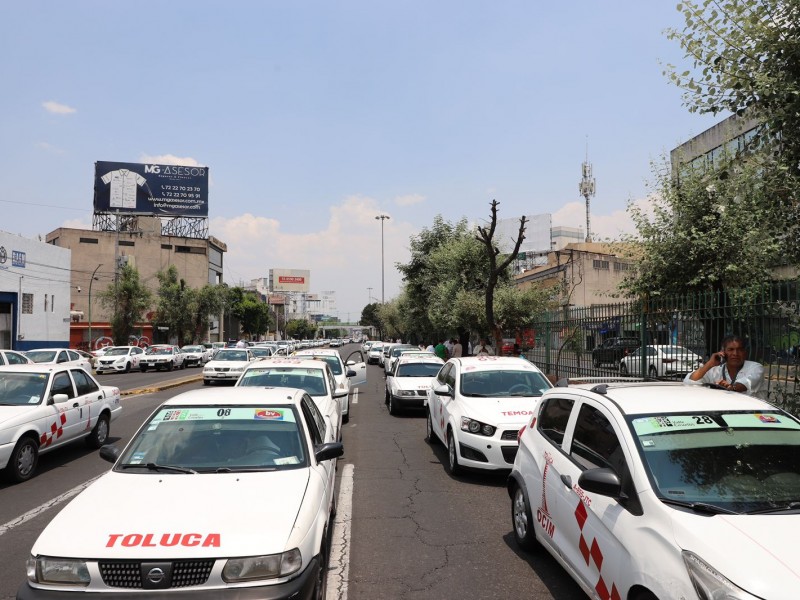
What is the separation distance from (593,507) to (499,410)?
4.36 metres

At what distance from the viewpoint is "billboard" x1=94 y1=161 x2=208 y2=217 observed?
6438 centimetres

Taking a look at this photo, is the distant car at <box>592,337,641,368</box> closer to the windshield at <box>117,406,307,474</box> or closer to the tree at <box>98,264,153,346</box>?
the windshield at <box>117,406,307,474</box>

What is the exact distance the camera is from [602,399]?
4367mm

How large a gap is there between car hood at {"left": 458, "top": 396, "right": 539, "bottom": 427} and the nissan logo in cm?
523

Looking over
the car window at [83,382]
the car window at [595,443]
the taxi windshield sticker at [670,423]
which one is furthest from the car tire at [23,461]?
the taxi windshield sticker at [670,423]

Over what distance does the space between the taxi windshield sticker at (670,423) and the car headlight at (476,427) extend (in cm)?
400

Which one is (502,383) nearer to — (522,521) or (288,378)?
(288,378)

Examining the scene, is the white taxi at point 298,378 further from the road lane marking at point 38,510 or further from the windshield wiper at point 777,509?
the windshield wiper at point 777,509

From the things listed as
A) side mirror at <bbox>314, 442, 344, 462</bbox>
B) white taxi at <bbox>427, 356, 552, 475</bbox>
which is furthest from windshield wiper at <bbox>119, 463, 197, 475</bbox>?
white taxi at <bbox>427, 356, 552, 475</bbox>

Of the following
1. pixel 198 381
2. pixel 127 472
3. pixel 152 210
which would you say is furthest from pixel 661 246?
pixel 152 210

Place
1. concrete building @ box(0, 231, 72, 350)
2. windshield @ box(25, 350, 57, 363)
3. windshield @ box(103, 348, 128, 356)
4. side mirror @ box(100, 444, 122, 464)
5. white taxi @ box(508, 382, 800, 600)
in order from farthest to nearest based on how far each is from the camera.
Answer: concrete building @ box(0, 231, 72, 350) → windshield @ box(103, 348, 128, 356) → windshield @ box(25, 350, 57, 363) → side mirror @ box(100, 444, 122, 464) → white taxi @ box(508, 382, 800, 600)

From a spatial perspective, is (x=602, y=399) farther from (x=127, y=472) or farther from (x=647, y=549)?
(x=127, y=472)

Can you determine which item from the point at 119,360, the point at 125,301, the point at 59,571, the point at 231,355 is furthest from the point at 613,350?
the point at 125,301

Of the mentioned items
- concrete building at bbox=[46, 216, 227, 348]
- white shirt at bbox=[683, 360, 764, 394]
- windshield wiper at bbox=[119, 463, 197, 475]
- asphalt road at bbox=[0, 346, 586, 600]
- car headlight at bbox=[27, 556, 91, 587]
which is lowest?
asphalt road at bbox=[0, 346, 586, 600]
